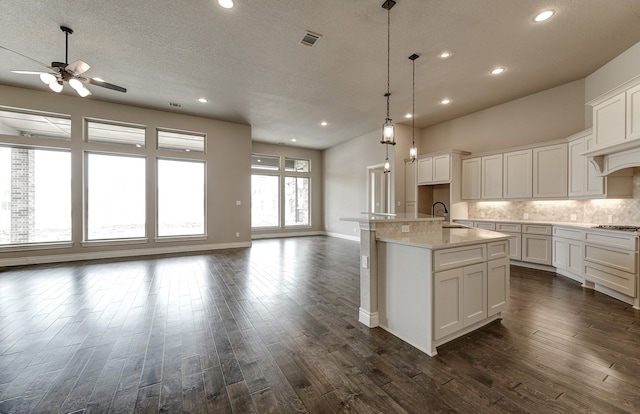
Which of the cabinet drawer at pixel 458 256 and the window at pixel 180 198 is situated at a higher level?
the window at pixel 180 198

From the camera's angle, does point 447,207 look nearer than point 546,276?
No

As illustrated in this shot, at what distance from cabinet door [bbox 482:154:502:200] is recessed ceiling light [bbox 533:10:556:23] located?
9.46 feet

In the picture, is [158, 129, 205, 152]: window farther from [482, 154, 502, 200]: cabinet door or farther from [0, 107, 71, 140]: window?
[482, 154, 502, 200]: cabinet door

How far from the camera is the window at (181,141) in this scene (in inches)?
257

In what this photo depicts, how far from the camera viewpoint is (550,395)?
1.63m

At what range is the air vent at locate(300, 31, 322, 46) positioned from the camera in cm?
330

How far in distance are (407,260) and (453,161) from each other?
4.65m

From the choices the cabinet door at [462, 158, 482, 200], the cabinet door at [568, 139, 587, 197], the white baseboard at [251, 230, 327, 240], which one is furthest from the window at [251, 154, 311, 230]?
the cabinet door at [568, 139, 587, 197]

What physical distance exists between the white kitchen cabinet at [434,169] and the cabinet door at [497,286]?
3.73 metres

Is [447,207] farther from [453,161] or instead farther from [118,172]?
[118,172]

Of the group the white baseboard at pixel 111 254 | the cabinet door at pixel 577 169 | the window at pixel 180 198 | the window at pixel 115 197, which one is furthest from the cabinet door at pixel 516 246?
the window at pixel 115 197

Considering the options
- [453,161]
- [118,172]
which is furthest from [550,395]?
[118,172]

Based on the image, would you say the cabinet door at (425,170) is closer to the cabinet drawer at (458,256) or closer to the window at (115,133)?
Answer: the cabinet drawer at (458,256)

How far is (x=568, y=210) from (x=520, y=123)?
1.99 meters
